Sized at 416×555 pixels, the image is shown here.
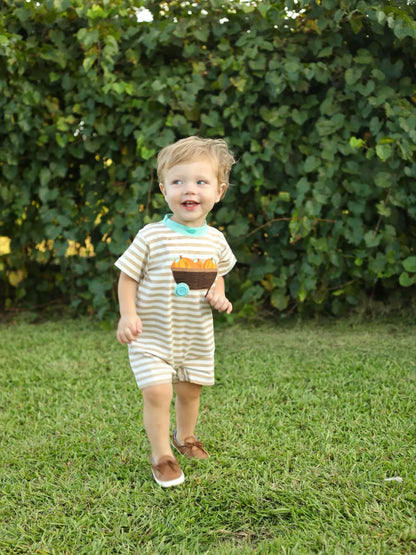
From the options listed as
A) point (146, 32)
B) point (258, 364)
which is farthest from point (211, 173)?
point (146, 32)

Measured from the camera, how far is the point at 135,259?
2129 millimetres

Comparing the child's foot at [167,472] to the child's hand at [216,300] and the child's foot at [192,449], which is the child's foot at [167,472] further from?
the child's hand at [216,300]

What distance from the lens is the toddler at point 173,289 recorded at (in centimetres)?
213

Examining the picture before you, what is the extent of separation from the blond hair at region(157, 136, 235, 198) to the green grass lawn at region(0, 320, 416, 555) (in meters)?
1.07

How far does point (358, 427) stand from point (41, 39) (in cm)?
325

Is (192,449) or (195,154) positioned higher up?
(195,154)

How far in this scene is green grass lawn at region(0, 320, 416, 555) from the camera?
1.84 meters

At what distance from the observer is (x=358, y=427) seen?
2.54m

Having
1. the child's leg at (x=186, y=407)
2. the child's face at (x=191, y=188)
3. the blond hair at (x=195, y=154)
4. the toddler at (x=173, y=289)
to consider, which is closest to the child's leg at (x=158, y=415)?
the toddler at (x=173, y=289)

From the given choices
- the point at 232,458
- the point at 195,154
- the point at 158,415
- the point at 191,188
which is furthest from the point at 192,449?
the point at 195,154

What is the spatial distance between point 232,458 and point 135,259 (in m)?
0.83

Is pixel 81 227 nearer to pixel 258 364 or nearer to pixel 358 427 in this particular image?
pixel 258 364

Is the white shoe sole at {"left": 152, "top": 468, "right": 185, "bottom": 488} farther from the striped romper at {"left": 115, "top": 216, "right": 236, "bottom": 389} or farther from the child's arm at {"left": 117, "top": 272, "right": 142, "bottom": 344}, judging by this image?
the child's arm at {"left": 117, "top": 272, "right": 142, "bottom": 344}

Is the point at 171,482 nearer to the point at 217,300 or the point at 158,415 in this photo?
the point at 158,415
